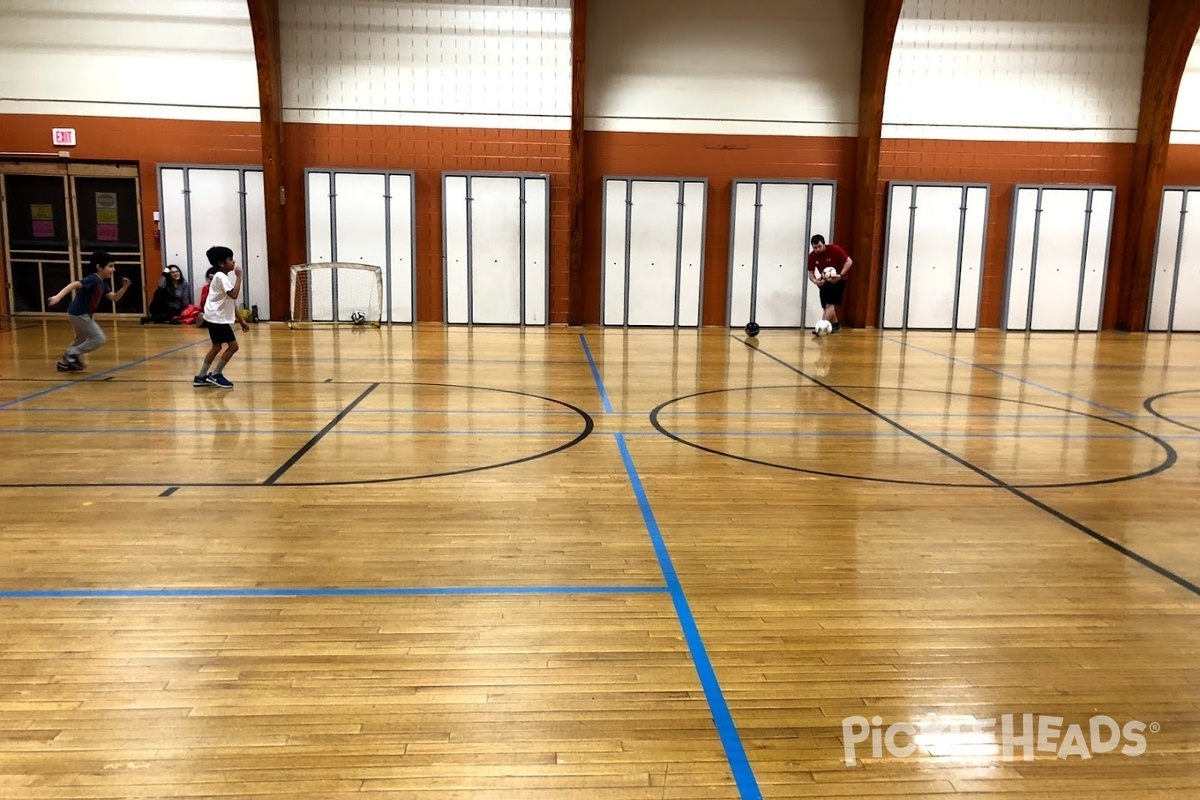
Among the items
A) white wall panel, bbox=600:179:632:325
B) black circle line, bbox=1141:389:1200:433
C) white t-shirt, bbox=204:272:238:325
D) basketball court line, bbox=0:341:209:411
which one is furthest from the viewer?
white wall panel, bbox=600:179:632:325

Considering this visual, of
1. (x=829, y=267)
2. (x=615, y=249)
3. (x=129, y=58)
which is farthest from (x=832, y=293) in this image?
(x=129, y=58)

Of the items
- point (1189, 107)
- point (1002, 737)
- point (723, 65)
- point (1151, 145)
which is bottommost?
point (1002, 737)

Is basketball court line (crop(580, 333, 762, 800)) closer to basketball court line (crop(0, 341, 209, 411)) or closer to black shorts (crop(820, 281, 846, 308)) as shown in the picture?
basketball court line (crop(0, 341, 209, 411))

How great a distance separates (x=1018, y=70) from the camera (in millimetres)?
16656

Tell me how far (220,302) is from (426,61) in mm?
8840

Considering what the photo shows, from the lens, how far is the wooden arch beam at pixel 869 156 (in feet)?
51.7

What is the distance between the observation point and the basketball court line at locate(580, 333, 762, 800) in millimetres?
2604

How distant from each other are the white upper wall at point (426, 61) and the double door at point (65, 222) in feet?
11.6

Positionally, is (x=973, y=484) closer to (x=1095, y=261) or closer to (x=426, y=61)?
(x=426, y=61)

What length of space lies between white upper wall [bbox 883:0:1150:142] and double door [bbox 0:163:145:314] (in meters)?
14.3

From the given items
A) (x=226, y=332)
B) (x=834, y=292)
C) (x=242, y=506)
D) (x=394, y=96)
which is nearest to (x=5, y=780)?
(x=242, y=506)

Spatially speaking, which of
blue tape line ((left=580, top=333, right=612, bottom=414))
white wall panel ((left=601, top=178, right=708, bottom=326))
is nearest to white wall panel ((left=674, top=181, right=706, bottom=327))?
white wall panel ((left=601, top=178, right=708, bottom=326))

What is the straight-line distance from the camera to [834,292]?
1509 cm

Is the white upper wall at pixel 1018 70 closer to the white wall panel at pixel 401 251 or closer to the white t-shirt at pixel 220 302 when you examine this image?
the white wall panel at pixel 401 251
